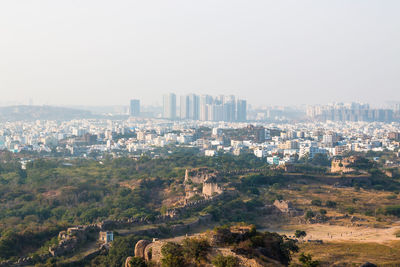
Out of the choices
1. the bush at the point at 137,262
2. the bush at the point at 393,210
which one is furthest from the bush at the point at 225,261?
the bush at the point at 393,210

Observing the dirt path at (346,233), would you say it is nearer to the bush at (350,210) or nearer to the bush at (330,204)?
the bush at (350,210)

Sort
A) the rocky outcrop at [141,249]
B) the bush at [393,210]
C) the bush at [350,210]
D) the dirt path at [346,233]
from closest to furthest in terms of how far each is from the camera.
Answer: the rocky outcrop at [141,249] → the dirt path at [346,233] → the bush at [393,210] → the bush at [350,210]

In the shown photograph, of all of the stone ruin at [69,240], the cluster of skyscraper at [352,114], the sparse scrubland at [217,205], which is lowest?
the sparse scrubland at [217,205]

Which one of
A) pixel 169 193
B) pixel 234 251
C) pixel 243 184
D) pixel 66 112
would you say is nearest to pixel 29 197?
pixel 169 193

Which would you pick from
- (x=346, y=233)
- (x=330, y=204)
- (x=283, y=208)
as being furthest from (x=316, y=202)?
(x=346, y=233)

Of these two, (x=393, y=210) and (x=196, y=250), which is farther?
(x=393, y=210)

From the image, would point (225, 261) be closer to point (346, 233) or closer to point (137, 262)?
point (137, 262)
